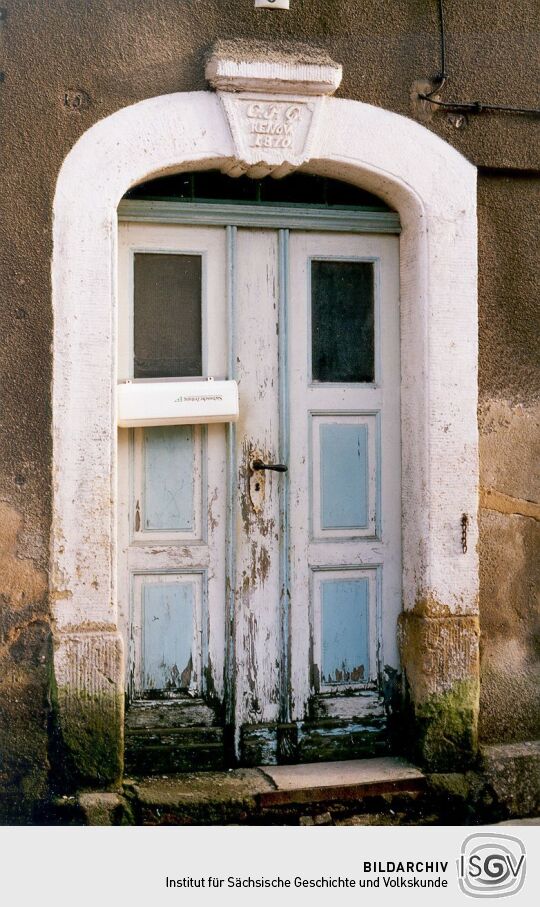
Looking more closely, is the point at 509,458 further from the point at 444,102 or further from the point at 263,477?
the point at 444,102

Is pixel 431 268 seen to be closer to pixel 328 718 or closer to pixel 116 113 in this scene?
pixel 116 113

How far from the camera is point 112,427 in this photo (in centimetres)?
400

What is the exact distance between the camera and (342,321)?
4.48 metres

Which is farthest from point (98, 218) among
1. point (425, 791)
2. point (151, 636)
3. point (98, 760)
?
point (425, 791)

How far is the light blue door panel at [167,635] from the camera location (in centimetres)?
423

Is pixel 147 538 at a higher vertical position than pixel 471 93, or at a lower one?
lower

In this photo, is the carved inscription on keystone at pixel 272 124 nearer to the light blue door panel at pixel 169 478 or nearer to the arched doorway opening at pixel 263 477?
the arched doorway opening at pixel 263 477

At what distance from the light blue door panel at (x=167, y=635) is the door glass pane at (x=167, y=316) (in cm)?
94

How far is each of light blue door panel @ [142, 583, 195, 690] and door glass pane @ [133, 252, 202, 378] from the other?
3.09 ft

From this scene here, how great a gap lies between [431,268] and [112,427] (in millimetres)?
1565

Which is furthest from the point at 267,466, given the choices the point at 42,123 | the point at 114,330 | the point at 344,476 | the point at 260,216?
the point at 42,123

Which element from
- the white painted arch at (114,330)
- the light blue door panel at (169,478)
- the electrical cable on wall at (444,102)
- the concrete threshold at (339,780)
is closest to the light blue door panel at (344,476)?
the white painted arch at (114,330)

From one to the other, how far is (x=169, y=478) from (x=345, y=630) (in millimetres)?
1055
